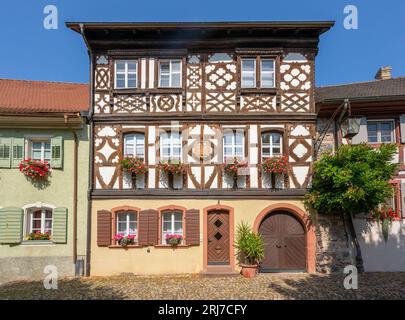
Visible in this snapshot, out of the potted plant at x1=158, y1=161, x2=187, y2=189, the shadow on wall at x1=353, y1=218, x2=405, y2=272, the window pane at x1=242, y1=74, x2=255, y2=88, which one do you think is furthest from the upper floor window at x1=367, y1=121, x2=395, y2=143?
the potted plant at x1=158, y1=161, x2=187, y2=189

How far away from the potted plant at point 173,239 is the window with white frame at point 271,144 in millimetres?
3993

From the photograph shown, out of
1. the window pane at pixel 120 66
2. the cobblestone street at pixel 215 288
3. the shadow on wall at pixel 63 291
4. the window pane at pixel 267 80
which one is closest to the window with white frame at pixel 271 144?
the window pane at pixel 267 80

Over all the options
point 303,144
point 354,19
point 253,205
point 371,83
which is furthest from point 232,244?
point 371,83

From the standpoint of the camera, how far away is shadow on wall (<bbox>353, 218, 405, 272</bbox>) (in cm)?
999

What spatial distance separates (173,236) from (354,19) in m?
9.22

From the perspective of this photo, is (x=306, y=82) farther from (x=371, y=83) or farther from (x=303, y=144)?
(x=371, y=83)

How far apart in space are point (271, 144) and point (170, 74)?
4323mm

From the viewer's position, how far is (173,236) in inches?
382

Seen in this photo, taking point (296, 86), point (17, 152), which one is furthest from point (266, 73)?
point (17, 152)

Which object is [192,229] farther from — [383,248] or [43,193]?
[383,248]

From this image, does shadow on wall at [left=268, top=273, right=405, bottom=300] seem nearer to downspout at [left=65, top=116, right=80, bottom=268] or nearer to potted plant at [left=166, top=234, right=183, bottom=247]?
potted plant at [left=166, top=234, right=183, bottom=247]

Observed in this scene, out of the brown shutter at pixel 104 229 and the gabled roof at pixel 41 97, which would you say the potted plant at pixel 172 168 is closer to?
the brown shutter at pixel 104 229

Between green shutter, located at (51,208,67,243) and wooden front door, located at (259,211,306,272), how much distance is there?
659 cm

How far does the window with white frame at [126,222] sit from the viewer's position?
10.0 m
